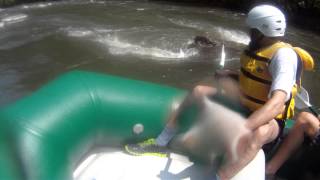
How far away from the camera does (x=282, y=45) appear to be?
2447mm

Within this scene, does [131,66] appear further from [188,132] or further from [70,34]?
[188,132]

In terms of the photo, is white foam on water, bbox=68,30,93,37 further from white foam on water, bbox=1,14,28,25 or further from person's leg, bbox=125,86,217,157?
person's leg, bbox=125,86,217,157

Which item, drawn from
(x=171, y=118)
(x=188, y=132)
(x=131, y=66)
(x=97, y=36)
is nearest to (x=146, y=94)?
(x=171, y=118)

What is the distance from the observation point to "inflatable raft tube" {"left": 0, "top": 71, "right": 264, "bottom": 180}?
2.19 meters

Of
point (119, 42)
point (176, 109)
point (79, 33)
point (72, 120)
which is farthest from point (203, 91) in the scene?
point (79, 33)

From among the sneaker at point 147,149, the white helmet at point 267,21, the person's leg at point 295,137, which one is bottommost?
the sneaker at point 147,149

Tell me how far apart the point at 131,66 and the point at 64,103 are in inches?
156

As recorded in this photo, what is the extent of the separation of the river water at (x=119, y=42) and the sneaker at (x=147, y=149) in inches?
82.8

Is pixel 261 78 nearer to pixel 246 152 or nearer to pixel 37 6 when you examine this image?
pixel 246 152

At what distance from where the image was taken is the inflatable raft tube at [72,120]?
7.19ft

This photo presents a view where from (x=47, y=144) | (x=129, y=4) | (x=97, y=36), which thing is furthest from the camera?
(x=129, y=4)

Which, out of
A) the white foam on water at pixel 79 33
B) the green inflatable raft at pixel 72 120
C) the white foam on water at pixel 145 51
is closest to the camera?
the green inflatable raft at pixel 72 120

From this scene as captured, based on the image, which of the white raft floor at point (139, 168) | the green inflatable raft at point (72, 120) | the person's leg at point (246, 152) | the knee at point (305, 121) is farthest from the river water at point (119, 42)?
the person's leg at point (246, 152)

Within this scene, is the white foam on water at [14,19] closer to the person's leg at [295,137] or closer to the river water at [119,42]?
the river water at [119,42]
